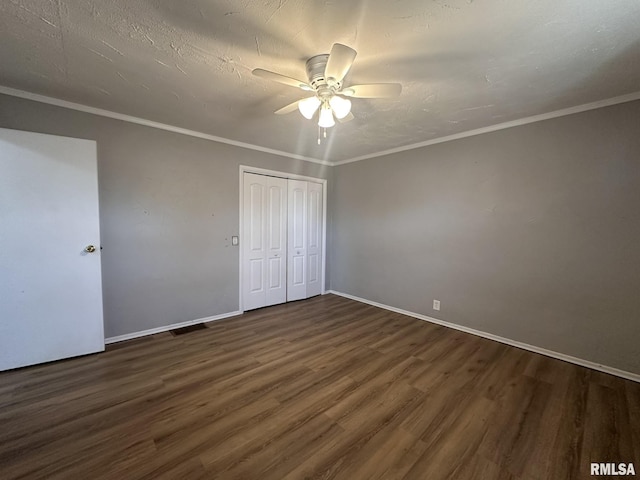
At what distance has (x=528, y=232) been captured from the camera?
2.74 metres

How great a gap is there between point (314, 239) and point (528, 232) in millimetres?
3056

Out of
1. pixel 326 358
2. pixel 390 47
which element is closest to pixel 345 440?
pixel 326 358

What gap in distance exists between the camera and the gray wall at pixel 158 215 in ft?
8.82

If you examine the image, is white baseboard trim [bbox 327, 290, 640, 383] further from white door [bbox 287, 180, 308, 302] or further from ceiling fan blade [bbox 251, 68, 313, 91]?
ceiling fan blade [bbox 251, 68, 313, 91]

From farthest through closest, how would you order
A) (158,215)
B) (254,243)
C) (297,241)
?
(297,241) < (254,243) < (158,215)

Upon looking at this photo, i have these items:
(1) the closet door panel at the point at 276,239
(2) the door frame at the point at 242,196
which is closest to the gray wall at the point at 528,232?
(2) the door frame at the point at 242,196

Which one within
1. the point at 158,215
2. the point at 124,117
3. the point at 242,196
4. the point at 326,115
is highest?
the point at 124,117

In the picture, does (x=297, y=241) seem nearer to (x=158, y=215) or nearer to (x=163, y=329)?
(x=158, y=215)

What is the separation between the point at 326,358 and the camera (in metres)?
2.57

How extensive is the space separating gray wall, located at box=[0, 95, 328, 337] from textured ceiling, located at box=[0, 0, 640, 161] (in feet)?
1.02

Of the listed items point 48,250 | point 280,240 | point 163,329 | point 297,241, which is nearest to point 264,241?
point 280,240

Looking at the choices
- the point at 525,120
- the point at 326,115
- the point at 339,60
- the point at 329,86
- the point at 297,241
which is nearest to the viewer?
the point at 339,60

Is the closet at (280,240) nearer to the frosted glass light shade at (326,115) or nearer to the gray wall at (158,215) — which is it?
the gray wall at (158,215)

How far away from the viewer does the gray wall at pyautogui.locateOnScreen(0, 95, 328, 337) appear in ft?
8.82
